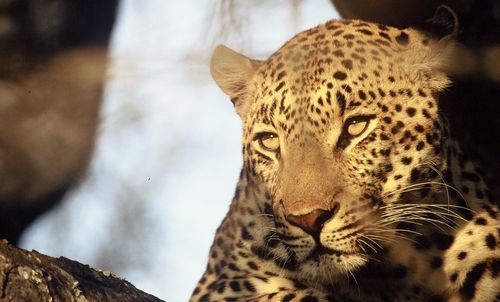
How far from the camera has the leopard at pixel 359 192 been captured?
12.4 feet

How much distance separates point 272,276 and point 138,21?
5.03 feet

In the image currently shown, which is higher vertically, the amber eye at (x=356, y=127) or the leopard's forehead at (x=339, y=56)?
the leopard's forehead at (x=339, y=56)

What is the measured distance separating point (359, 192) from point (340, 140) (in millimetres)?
275

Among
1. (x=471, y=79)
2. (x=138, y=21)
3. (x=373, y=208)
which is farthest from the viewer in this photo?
(x=471, y=79)

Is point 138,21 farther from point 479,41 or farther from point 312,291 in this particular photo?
point 479,41

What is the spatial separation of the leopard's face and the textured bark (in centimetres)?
95

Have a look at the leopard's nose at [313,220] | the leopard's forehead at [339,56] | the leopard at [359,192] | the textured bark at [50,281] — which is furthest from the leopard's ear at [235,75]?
the textured bark at [50,281]

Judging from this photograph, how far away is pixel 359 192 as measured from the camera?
381 centimetres

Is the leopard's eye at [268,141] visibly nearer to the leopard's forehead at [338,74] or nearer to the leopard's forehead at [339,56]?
the leopard's forehead at [338,74]

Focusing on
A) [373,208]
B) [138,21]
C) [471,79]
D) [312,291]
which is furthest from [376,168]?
[138,21]

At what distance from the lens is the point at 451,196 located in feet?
13.3

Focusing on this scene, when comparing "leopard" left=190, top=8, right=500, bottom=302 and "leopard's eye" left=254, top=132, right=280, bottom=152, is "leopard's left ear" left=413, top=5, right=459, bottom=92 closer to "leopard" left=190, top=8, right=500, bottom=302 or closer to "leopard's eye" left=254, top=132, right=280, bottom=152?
"leopard" left=190, top=8, right=500, bottom=302

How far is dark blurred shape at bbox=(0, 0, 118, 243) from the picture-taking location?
329cm

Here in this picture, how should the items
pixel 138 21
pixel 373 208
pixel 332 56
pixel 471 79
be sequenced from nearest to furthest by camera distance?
1. pixel 138 21
2. pixel 373 208
3. pixel 332 56
4. pixel 471 79
